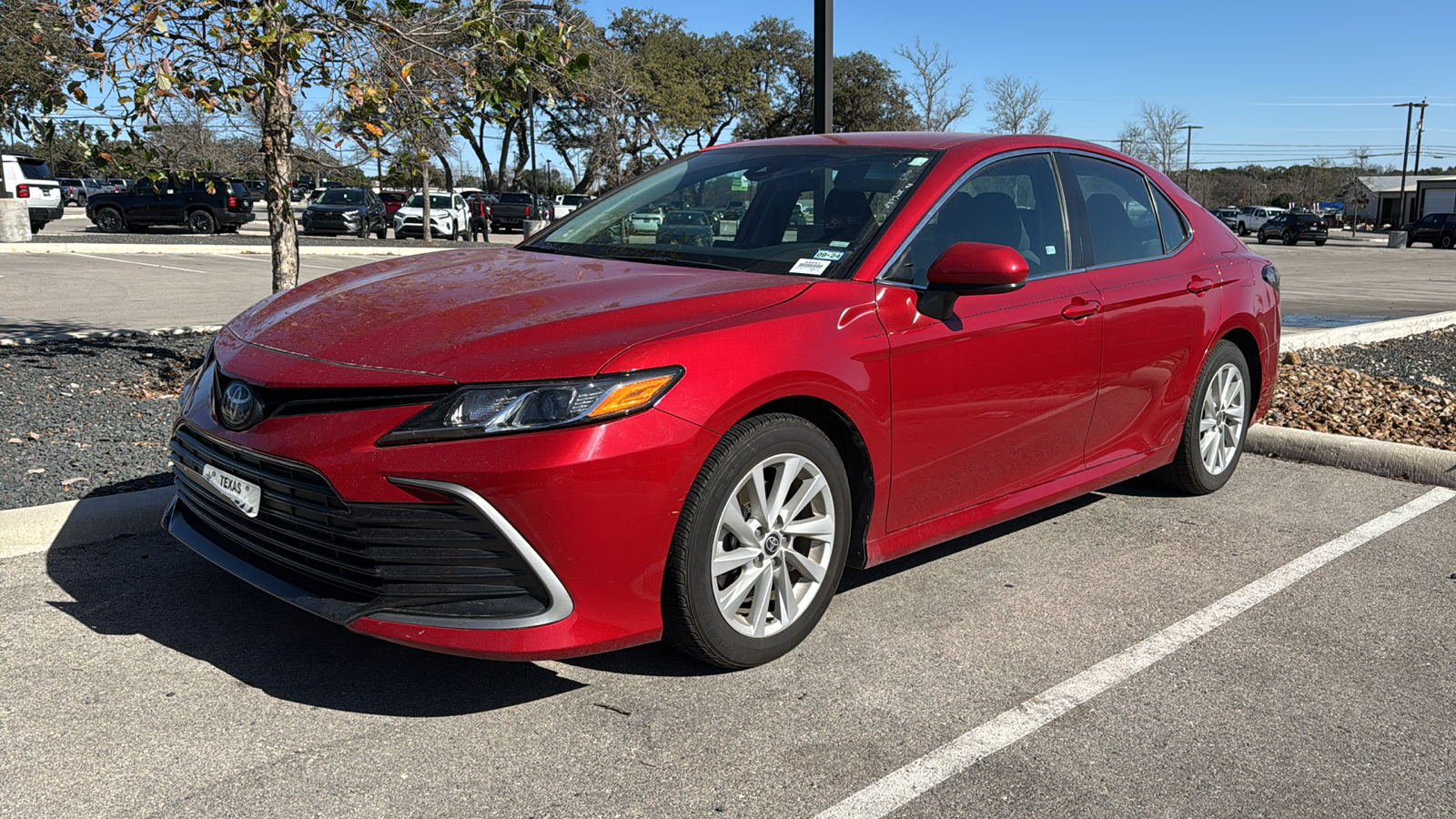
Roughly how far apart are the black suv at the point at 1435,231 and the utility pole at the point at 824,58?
1890 inches

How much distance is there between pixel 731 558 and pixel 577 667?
2.04 ft

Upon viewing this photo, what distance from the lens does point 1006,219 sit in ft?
14.1

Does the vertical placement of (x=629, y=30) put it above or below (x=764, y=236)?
above

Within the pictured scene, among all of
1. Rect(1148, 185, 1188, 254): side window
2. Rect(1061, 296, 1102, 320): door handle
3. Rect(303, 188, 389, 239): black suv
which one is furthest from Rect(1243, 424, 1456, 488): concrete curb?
Rect(303, 188, 389, 239): black suv

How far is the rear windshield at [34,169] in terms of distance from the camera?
97.6 ft

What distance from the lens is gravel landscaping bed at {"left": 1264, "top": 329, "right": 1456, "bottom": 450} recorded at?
701cm

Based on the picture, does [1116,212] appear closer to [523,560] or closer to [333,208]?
[523,560]

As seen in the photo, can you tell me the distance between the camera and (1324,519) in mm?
5242

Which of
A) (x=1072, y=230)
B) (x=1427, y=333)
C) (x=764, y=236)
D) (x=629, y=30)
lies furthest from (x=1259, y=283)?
(x=629, y=30)

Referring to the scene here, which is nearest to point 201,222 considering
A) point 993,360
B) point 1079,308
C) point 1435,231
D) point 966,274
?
point 1079,308

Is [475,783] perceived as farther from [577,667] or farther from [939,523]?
[939,523]

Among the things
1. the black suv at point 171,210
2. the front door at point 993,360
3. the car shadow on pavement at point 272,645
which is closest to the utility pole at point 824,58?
the front door at point 993,360

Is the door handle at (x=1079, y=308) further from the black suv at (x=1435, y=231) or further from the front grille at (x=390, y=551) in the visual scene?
the black suv at (x=1435, y=231)

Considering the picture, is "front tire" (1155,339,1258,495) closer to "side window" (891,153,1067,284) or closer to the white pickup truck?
"side window" (891,153,1067,284)
